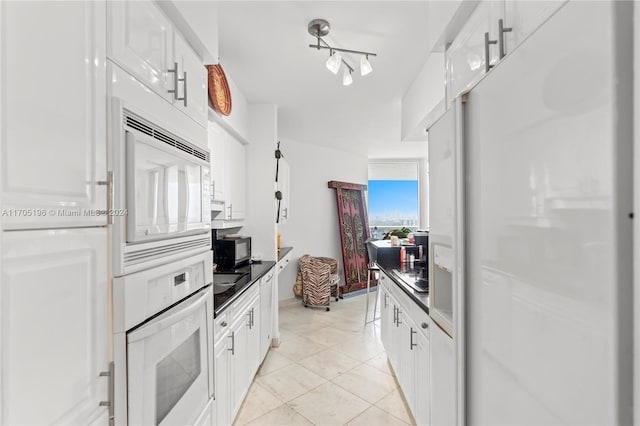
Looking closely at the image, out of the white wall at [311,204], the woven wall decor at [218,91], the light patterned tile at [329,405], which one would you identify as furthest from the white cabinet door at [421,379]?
the white wall at [311,204]

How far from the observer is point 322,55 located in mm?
2555

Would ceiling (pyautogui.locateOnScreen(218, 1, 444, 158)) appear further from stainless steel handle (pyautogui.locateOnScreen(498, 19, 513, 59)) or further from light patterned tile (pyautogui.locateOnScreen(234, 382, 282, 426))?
light patterned tile (pyautogui.locateOnScreen(234, 382, 282, 426))

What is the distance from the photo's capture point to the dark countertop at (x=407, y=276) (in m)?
1.90

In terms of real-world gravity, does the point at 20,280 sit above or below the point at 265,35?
below

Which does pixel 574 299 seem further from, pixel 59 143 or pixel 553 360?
pixel 59 143

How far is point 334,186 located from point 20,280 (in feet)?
17.7

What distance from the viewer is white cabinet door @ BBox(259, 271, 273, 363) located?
294cm

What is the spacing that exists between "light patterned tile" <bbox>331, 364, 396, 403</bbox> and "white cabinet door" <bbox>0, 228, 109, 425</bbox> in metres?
2.18

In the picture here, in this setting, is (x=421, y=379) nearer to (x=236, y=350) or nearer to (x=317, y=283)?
(x=236, y=350)

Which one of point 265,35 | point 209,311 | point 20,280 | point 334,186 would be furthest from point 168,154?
point 334,186

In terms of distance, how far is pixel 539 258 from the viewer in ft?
2.40

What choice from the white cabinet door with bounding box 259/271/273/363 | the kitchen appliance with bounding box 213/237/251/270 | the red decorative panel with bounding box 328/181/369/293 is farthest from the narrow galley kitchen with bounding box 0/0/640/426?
the red decorative panel with bounding box 328/181/369/293

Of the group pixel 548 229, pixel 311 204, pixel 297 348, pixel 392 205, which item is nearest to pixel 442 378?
pixel 548 229

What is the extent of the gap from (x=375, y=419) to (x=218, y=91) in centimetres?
253
